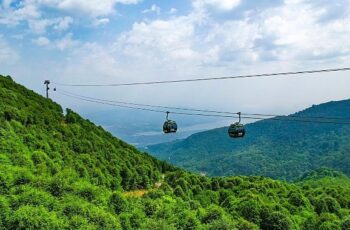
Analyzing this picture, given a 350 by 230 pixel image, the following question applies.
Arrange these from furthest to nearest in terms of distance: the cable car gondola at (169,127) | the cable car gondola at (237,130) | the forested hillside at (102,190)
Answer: the cable car gondola at (169,127) → the forested hillside at (102,190) → the cable car gondola at (237,130)

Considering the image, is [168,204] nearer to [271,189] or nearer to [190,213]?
→ [190,213]

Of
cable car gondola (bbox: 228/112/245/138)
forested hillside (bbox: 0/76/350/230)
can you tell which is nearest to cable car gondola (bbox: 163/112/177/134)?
cable car gondola (bbox: 228/112/245/138)

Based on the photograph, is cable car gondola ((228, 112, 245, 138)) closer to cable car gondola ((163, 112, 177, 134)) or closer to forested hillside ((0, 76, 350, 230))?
cable car gondola ((163, 112, 177, 134))

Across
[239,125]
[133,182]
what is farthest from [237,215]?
[239,125]

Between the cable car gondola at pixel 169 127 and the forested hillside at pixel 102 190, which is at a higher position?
the cable car gondola at pixel 169 127

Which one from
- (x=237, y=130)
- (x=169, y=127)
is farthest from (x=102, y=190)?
(x=237, y=130)

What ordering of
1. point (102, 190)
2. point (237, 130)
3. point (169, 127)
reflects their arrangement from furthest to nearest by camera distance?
1. point (102, 190)
2. point (169, 127)
3. point (237, 130)

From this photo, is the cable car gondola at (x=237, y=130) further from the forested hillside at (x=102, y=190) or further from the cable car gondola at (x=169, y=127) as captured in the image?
the forested hillside at (x=102, y=190)

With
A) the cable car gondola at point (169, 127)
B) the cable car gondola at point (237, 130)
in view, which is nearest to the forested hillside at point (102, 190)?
the cable car gondola at point (169, 127)

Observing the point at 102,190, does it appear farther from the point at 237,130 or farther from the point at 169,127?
the point at 237,130
